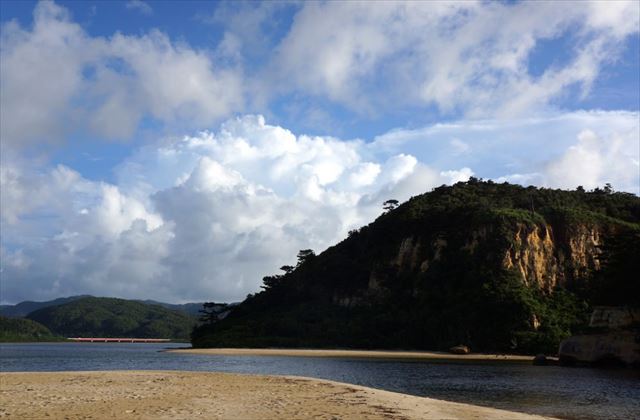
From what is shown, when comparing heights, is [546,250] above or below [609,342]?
above

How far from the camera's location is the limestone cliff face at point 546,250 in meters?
110

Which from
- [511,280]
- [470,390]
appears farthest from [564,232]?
[470,390]

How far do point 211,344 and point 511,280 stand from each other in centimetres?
6577

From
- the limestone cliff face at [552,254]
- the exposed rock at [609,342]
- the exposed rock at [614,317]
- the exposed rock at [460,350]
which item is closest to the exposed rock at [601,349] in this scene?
the exposed rock at [609,342]

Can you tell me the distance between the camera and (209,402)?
2573 cm

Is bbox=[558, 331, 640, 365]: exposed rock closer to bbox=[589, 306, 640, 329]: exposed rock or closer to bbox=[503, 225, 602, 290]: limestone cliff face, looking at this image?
bbox=[589, 306, 640, 329]: exposed rock

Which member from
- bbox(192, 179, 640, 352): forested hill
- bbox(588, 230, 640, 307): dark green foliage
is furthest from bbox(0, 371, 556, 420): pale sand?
bbox(192, 179, 640, 352): forested hill

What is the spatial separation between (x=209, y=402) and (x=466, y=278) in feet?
303

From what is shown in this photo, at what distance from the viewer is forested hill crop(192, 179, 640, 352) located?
99.0 meters

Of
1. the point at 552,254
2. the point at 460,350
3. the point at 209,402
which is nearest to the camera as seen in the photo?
the point at 209,402

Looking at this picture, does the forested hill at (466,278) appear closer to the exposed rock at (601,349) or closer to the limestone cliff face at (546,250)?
the limestone cliff face at (546,250)

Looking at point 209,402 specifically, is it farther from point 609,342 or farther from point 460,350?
point 460,350

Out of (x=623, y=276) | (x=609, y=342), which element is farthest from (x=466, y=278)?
(x=609, y=342)

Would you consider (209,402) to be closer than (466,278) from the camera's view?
Yes
